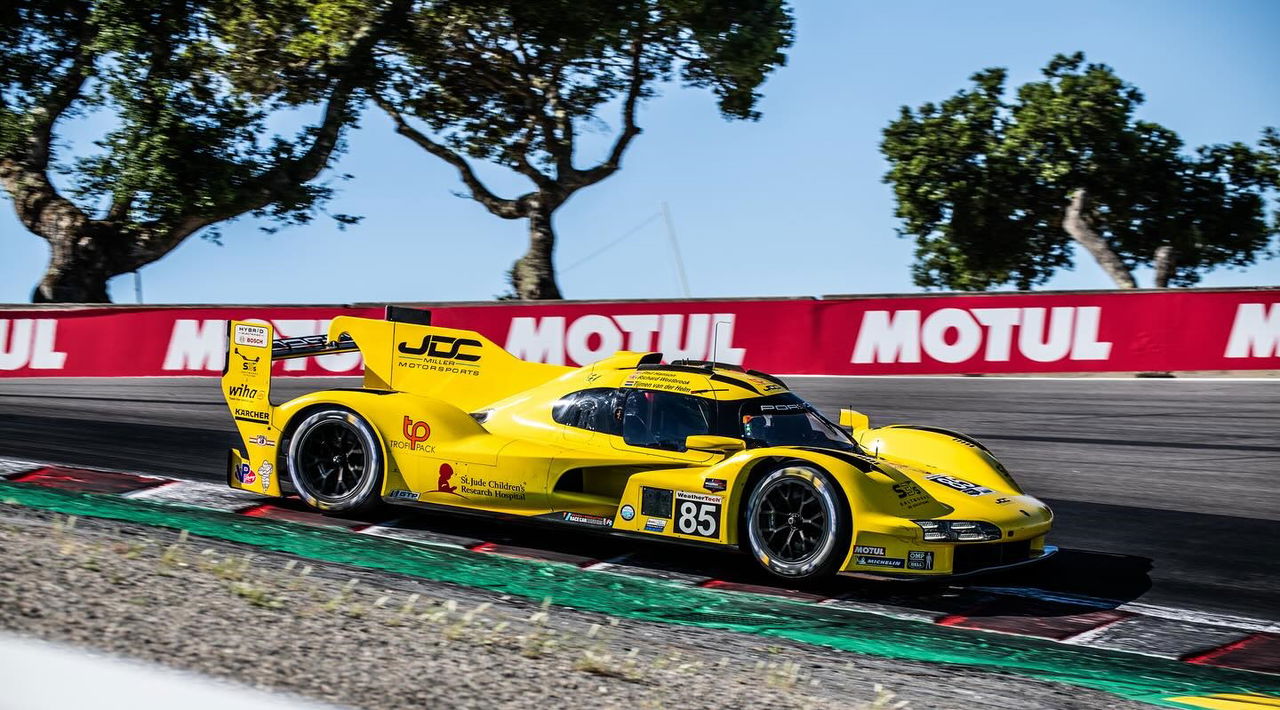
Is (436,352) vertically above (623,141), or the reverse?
(623,141)

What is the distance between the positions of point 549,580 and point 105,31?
2057cm

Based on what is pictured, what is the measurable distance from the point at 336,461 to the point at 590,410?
6.41 ft

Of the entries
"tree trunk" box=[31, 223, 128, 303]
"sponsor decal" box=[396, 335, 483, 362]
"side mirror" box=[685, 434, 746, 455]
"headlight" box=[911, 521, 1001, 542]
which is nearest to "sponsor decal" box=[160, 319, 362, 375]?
"sponsor decal" box=[396, 335, 483, 362]

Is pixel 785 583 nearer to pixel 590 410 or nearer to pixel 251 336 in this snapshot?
pixel 590 410

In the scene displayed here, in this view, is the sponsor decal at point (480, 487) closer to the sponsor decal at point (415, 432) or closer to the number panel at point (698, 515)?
the sponsor decal at point (415, 432)

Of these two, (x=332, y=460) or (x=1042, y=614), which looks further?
(x=332, y=460)

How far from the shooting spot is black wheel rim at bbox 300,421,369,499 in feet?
29.3

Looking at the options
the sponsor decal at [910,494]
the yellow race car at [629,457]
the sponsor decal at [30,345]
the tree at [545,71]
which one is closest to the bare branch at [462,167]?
the tree at [545,71]

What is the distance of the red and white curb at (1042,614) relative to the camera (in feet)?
22.2

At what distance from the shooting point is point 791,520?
24.6 feet

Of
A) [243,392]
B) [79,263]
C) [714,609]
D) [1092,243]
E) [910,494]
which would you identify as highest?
[1092,243]

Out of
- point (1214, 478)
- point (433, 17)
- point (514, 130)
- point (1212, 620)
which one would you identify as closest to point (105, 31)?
point (433, 17)

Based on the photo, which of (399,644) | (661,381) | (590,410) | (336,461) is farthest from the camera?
(336,461)

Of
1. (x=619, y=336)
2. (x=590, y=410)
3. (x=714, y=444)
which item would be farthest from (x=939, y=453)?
(x=619, y=336)
